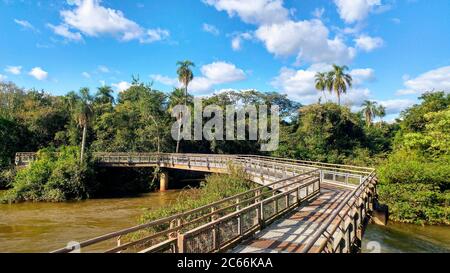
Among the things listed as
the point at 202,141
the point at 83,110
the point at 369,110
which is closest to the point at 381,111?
Answer: the point at 369,110

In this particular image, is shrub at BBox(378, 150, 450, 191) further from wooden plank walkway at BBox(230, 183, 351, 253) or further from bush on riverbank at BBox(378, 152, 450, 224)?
wooden plank walkway at BBox(230, 183, 351, 253)

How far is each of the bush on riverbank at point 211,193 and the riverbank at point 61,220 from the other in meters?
3.40

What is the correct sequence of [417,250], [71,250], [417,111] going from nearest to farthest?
[71,250], [417,250], [417,111]

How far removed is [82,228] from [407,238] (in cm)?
1902

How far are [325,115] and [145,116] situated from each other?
994 inches

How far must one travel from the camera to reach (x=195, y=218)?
12.7m

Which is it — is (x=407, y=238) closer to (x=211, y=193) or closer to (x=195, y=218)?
(x=211, y=193)

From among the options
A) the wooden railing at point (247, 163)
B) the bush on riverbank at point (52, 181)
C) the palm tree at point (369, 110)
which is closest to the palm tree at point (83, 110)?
the bush on riverbank at point (52, 181)

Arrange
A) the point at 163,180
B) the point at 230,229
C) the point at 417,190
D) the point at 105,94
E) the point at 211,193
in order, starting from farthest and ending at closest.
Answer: the point at 105,94 < the point at 163,180 < the point at 417,190 < the point at 211,193 < the point at 230,229

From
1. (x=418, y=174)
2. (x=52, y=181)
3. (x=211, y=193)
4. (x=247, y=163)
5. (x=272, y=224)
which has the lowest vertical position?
(x=52, y=181)

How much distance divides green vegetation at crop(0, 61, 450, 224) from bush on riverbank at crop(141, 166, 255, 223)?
0.44 feet
